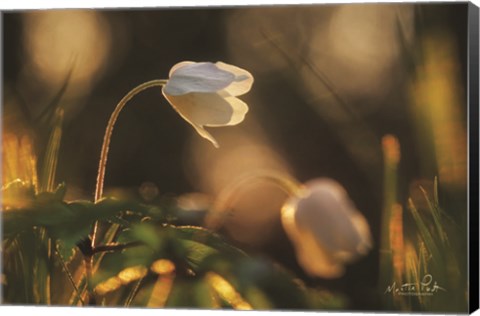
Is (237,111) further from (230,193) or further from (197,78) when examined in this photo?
(230,193)

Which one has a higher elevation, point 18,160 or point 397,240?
point 18,160

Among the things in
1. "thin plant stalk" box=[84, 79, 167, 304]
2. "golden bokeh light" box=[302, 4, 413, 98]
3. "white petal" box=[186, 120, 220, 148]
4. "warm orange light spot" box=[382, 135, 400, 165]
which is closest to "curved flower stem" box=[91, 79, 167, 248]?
"thin plant stalk" box=[84, 79, 167, 304]

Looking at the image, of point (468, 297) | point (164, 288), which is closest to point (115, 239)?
point (164, 288)
